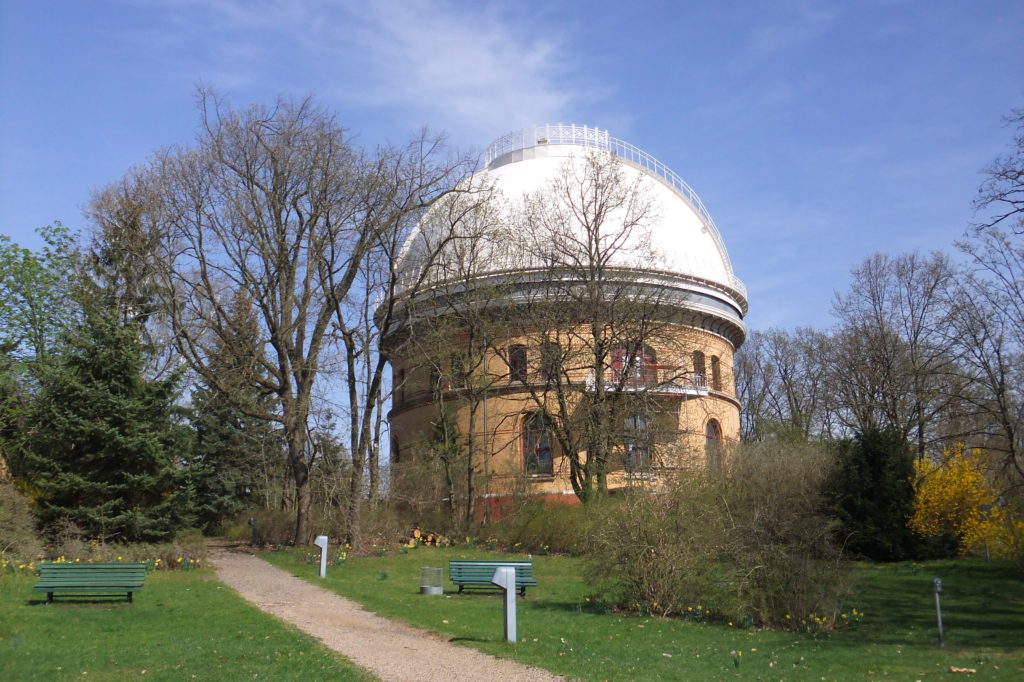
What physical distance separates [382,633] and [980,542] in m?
17.7

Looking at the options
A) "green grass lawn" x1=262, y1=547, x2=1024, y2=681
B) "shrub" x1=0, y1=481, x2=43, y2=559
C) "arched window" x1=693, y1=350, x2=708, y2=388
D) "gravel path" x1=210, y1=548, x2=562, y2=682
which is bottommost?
"green grass lawn" x1=262, y1=547, x2=1024, y2=681

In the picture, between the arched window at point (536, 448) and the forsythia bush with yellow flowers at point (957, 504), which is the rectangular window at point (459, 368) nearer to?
the arched window at point (536, 448)

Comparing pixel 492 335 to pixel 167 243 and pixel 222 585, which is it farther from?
pixel 222 585

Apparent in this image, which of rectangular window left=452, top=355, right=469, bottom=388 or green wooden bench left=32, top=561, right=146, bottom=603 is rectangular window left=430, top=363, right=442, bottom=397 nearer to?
rectangular window left=452, top=355, right=469, bottom=388

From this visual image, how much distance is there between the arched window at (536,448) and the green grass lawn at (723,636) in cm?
979

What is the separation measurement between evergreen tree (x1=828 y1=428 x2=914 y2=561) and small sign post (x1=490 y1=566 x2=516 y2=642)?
13883 millimetres

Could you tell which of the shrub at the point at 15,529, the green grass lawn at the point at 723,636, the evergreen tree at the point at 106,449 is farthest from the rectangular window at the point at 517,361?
the shrub at the point at 15,529

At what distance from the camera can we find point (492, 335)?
2630 cm

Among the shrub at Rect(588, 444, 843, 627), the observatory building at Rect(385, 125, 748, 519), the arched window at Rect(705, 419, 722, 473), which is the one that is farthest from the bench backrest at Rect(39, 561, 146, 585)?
the arched window at Rect(705, 419, 722, 473)

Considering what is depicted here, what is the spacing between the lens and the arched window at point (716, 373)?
113 ft

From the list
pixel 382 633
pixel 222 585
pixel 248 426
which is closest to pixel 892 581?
pixel 382 633

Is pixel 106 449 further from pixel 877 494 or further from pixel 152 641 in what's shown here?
pixel 877 494

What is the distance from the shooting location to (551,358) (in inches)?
997

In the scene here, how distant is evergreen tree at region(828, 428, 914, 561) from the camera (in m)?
22.3
